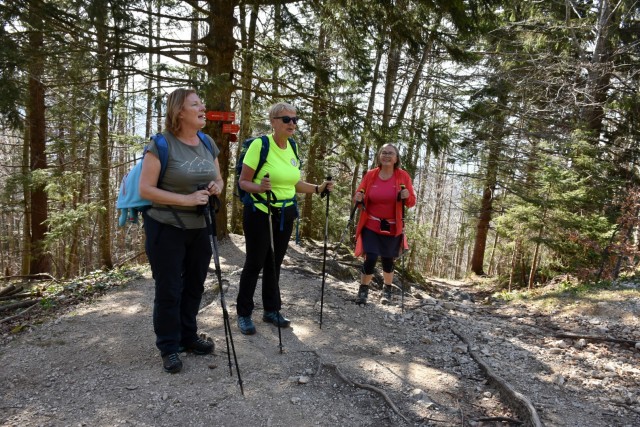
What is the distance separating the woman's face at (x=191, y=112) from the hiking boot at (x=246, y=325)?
203 cm

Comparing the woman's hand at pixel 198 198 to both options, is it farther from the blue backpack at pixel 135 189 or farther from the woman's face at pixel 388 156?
the woman's face at pixel 388 156

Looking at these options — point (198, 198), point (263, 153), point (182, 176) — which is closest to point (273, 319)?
point (263, 153)

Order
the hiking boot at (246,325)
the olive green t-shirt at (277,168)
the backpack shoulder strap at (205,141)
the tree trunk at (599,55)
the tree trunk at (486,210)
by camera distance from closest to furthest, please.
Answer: the backpack shoulder strap at (205,141) < the olive green t-shirt at (277,168) < the hiking boot at (246,325) < the tree trunk at (599,55) < the tree trunk at (486,210)

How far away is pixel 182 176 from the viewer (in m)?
3.06

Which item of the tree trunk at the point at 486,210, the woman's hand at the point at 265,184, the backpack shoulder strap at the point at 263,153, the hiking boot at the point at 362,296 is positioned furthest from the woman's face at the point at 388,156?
the tree trunk at the point at 486,210

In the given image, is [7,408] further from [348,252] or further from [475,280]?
[475,280]

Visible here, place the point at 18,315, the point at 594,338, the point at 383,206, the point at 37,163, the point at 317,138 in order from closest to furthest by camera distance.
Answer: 1. the point at 594,338
2. the point at 18,315
3. the point at 383,206
4. the point at 317,138
5. the point at 37,163

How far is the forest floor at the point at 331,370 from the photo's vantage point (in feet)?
9.43

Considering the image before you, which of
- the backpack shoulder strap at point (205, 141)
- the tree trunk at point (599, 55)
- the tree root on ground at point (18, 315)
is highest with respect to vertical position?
the tree trunk at point (599, 55)

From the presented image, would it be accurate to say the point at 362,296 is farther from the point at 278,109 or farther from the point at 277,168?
the point at 278,109

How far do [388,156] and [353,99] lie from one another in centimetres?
764

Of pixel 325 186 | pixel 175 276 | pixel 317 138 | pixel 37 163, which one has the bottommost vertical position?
pixel 175 276

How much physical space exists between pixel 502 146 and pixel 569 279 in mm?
4784

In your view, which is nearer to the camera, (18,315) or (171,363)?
(171,363)
